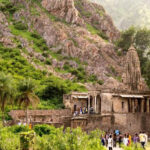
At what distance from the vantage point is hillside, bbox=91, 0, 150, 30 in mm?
157250

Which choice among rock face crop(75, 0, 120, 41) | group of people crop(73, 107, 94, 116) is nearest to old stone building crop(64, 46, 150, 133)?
group of people crop(73, 107, 94, 116)

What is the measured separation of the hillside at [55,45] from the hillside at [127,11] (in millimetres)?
75064

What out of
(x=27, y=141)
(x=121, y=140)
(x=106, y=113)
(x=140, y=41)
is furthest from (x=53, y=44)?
(x=27, y=141)

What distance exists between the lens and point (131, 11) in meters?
174

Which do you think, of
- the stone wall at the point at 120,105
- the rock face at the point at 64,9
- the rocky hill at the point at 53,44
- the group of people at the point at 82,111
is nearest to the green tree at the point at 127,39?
the rocky hill at the point at 53,44

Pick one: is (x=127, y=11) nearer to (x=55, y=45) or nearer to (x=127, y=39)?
(x=127, y=39)

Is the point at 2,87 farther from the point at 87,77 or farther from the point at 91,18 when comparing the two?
the point at 91,18

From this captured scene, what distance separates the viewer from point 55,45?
72188mm

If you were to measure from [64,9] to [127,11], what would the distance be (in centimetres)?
10645

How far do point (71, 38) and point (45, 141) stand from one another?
5906 centimetres

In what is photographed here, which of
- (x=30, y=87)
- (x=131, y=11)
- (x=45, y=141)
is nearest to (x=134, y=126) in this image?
(x=30, y=87)

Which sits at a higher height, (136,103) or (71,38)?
(71,38)

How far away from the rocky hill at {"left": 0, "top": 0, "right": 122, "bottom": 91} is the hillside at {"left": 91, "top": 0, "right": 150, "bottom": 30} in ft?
250

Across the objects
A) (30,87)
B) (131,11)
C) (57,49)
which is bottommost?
(30,87)
